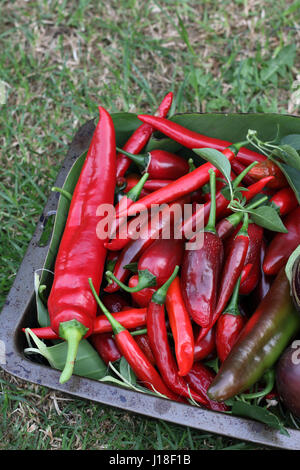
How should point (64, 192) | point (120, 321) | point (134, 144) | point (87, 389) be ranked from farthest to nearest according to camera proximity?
point (134, 144)
point (64, 192)
point (120, 321)
point (87, 389)

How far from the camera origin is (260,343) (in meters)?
1.54

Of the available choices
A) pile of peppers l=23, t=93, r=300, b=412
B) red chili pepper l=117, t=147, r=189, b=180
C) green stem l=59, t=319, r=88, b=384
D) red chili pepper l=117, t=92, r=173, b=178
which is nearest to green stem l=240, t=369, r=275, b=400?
pile of peppers l=23, t=93, r=300, b=412

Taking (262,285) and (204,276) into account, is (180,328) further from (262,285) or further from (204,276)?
(262,285)

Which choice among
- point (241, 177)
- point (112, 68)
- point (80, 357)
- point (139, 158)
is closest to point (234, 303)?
point (241, 177)

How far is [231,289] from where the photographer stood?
1.62 metres

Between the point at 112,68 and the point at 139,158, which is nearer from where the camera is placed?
the point at 139,158

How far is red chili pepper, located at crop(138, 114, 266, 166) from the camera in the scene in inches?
71.4

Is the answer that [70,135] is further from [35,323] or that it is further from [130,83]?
[35,323]

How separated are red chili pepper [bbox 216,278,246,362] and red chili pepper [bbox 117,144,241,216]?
35 centimetres

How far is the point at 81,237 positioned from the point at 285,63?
61.0 inches

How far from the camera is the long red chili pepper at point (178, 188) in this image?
171 centimetres

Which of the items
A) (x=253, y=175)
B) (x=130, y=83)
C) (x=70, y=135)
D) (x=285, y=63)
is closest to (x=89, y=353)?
(x=253, y=175)

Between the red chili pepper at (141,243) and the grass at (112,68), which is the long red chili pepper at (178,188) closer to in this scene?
the red chili pepper at (141,243)

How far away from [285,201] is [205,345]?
1.71ft
